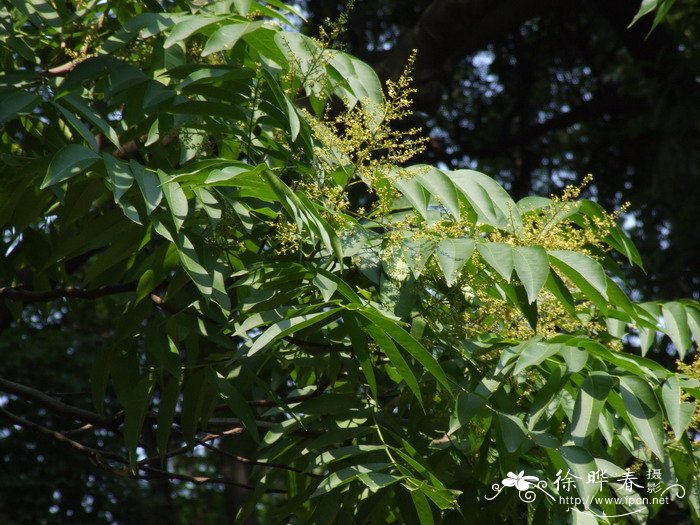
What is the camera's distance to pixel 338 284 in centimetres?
154

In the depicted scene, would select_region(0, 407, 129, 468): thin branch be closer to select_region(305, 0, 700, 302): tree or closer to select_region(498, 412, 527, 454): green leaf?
select_region(498, 412, 527, 454): green leaf

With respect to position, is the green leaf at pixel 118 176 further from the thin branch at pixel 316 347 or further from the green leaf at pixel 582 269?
the green leaf at pixel 582 269

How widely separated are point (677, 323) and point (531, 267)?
2.77ft

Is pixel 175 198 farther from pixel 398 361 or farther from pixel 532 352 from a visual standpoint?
pixel 532 352

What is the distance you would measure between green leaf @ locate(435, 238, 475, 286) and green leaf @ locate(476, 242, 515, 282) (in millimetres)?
24

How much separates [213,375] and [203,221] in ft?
1.03

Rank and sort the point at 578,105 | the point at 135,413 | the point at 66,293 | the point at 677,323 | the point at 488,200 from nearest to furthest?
the point at 488,200
the point at 135,413
the point at 66,293
the point at 677,323
the point at 578,105

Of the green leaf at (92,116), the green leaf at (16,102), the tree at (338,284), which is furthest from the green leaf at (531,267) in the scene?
Answer: the green leaf at (16,102)

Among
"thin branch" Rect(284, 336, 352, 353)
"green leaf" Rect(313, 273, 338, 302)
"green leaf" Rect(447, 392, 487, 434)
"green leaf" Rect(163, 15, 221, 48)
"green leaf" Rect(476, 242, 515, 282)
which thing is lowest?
"thin branch" Rect(284, 336, 352, 353)

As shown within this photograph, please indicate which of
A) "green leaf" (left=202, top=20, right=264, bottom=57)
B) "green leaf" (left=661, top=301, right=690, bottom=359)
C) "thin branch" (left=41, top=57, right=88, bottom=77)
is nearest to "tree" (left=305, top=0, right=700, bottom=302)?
"green leaf" (left=661, top=301, right=690, bottom=359)

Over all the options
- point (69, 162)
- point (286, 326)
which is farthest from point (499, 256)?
point (69, 162)

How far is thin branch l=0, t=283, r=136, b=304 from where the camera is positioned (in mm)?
1841

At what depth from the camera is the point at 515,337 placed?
1.72 m

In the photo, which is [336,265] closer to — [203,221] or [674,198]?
[203,221]
